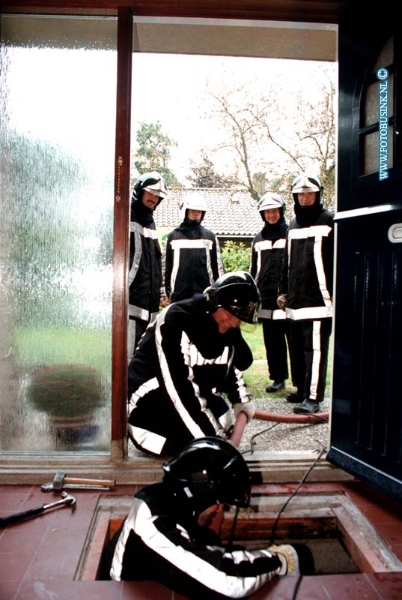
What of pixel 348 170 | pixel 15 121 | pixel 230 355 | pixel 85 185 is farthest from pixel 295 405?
pixel 15 121

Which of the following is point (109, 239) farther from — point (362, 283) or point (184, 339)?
point (362, 283)

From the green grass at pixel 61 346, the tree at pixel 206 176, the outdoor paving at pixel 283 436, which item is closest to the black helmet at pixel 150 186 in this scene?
the green grass at pixel 61 346

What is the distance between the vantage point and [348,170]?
3.18 metres

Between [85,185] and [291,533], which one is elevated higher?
[85,185]

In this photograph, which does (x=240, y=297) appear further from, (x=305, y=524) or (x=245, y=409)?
(x=305, y=524)

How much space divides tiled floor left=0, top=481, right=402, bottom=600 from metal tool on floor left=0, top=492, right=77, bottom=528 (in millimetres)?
27

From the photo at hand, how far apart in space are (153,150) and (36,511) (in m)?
11.5

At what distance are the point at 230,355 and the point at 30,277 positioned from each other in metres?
1.34

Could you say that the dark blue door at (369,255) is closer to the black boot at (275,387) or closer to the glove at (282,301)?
the glove at (282,301)

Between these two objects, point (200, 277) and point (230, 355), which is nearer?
point (230, 355)

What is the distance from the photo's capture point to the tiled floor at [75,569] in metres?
2.16

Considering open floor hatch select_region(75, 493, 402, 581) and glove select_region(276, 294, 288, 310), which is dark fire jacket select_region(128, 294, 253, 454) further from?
glove select_region(276, 294, 288, 310)

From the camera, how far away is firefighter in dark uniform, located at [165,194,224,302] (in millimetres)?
5734

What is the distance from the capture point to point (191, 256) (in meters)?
5.74
